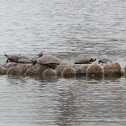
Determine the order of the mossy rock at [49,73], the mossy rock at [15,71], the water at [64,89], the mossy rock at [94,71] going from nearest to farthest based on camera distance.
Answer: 1. the water at [64,89]
2. the mossy rock at [94,71]
3. the mossy rock at [49,73]
4. the mossy rock at [15,71]

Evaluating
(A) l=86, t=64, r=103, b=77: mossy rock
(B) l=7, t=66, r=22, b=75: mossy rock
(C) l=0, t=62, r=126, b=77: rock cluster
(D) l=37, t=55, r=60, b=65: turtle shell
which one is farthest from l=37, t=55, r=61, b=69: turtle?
(A) l=86, t=64, r=103, b=77: mossy rock

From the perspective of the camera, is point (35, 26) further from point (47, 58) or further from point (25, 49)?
point (47, 58)

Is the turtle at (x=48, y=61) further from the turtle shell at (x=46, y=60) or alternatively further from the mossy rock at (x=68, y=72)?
the mossy rock at (x=68, y=72)

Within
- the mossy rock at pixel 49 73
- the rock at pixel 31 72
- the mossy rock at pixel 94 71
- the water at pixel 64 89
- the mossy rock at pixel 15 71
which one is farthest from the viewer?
the mossy rock at pixel 15 71

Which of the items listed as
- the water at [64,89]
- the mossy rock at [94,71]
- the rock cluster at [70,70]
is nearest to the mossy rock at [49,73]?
the rock cluster at [70,70]

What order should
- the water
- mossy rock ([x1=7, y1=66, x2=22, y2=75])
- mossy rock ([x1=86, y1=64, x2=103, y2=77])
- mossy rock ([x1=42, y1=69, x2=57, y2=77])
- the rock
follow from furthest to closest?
mossy rock ([x1=7, y1=66, x2=22, y2=75]) → the rock → mossy rock ([x1=42, y1=69, x2=57, y2=77]) → mossy rock ([x1=86, y1=64, x2=103, y2=77]) → the water

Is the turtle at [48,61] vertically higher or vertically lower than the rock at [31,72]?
higher

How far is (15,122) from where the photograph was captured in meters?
15.4

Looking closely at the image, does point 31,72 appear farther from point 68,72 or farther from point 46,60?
point 68,72

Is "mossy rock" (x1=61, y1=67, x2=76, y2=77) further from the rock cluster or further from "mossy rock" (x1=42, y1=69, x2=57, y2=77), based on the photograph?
"mossy rock" (x1=42, y1=69, x2=57, y2=77)

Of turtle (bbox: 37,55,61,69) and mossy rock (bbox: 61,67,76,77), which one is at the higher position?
turtle (bbox: 37,55,61,69)

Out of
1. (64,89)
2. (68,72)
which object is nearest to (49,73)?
(68,72)

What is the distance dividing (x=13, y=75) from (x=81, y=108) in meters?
6.95

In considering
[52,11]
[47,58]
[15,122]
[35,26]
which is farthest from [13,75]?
[52,11]
